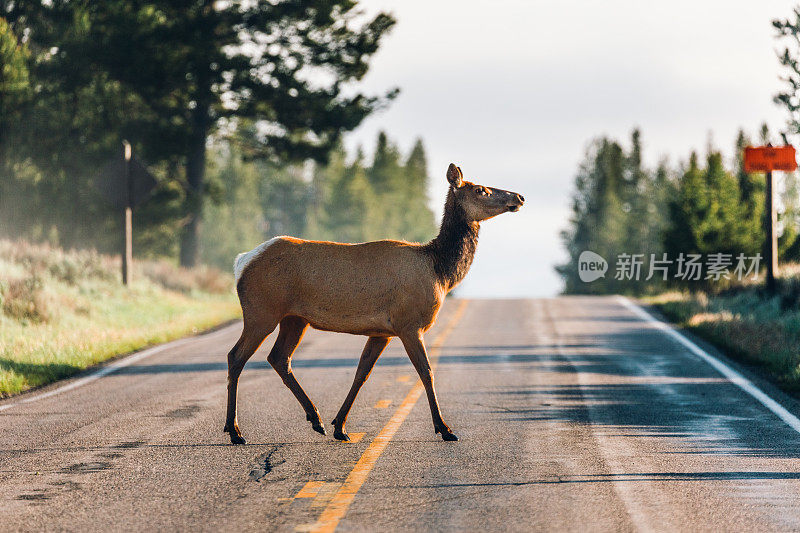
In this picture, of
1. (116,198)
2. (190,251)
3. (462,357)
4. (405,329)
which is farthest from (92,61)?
(405,329)

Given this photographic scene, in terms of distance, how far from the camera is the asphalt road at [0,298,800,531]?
6.54 metres

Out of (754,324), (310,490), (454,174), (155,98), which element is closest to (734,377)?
(754,324)

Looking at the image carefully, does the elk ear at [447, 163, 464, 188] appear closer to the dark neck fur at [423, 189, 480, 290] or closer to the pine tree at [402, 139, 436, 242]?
the dark neck fur at [423, 189, 480, 290]

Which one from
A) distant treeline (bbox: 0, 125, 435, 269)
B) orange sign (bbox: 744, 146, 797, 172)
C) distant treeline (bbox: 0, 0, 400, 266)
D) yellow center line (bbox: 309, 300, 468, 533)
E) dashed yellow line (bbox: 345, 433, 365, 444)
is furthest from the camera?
distant treeline (bbox: 0, 125, 435, 269)

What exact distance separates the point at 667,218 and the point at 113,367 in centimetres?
8684

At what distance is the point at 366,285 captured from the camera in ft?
29.2

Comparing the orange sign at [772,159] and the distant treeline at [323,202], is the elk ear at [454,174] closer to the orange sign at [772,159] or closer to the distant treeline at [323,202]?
the orange sign at [772,159]

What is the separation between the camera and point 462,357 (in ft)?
55.0

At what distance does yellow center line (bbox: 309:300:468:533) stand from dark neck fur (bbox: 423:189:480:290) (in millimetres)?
1532

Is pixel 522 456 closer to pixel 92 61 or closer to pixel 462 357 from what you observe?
pixel 462 357

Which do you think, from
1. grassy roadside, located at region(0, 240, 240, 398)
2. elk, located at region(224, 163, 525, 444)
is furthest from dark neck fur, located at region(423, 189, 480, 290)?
grassy roadside, located at region(0, 240, 240, 398)

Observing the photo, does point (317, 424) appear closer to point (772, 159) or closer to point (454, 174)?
point (454, 174)

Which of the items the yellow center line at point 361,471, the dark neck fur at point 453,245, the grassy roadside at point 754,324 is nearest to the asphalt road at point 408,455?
the yellow center line at point 361,471

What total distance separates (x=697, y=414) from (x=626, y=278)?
8027 centimetres
